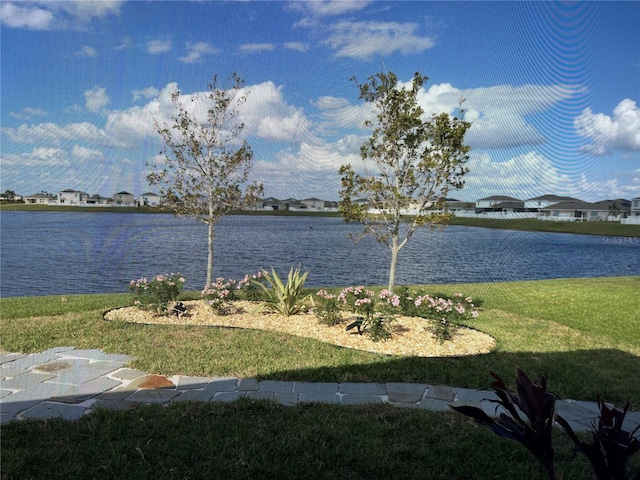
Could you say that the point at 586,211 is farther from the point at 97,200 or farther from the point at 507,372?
the point at 97,200

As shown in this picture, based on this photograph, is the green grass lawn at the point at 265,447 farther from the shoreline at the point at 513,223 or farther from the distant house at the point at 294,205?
the distant house at the point at 294,205

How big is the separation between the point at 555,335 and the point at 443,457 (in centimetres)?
485

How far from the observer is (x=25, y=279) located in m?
14.8

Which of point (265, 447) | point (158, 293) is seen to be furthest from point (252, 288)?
point (265, 447)

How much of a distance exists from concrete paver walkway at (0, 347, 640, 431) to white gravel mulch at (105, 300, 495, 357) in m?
1.33

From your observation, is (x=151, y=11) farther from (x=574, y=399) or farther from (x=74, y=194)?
(x=74, y=194)

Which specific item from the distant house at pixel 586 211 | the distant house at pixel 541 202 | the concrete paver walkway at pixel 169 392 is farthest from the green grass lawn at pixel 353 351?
the distant house at pixel 541 202

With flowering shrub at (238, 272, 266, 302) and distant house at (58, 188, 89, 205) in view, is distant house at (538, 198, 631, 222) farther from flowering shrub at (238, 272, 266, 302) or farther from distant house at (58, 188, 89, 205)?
distant house at (58, 188, 89, 205)

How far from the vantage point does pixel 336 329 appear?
6547 mm

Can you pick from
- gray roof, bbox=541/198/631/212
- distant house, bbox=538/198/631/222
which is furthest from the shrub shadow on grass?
gray roof, bbox=541/198/631/212

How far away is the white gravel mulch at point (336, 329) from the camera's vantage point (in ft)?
18.7

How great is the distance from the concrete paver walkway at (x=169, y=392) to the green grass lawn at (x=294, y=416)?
20cm

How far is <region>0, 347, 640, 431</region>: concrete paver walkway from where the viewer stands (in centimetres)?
374

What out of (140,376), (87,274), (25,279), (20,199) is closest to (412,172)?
(140,376)
